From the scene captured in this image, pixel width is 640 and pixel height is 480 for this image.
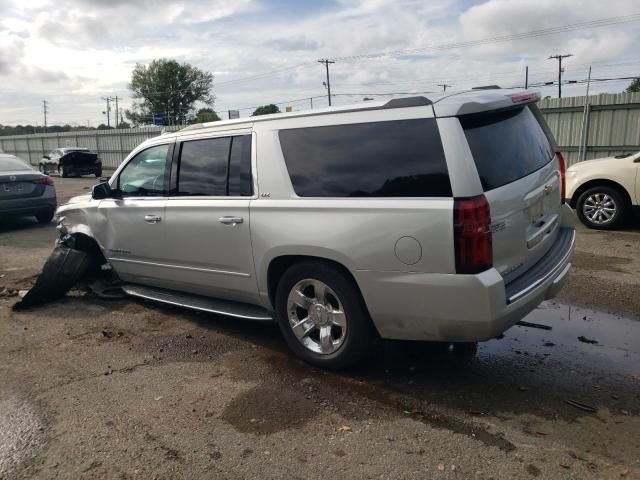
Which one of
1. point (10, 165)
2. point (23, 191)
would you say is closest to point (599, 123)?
point (23, 191)

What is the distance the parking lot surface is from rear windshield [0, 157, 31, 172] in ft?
22.9

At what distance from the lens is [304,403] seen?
3627 mm

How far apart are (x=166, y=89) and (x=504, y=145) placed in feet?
317

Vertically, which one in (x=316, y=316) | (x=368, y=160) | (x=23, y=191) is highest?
(x=368, y=160)

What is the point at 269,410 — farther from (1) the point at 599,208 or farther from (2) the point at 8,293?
(1) the point at 599,208

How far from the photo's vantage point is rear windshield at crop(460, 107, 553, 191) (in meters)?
3.42

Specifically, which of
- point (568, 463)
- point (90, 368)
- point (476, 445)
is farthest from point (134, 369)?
point (568, 463)

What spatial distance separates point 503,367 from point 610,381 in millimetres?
697

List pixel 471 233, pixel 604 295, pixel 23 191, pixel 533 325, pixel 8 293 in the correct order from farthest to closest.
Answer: pixel 23 191 → pixel 8 293 → pixel 604 295 → pixel 533 325 → pixel 471 233

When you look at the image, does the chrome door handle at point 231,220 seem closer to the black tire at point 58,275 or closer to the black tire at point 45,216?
the black tire at point 58,275

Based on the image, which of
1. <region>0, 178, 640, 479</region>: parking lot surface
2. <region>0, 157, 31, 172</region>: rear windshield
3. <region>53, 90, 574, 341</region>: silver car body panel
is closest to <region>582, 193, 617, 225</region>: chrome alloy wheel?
<region>0, 178, 640, 479</region>: parking lot surface

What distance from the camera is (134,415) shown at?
3.55 m

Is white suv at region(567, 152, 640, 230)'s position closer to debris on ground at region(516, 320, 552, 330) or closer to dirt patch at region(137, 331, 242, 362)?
debris on ground at region(516, 320, 552, 330)

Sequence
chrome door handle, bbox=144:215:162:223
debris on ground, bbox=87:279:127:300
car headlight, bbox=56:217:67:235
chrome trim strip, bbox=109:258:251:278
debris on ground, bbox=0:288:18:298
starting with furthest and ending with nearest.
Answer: debris on ground, bbox=0:288:18:298 → car headlight, bbox=56:217:67:235 → debris on ground, bbox=87:279:127:300 → chrome door handle, bbox=144:215:162:223 → chrome trim strip, bbox=109:258:251:278
